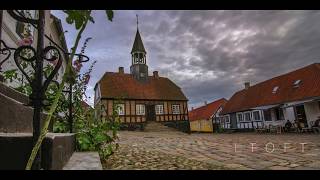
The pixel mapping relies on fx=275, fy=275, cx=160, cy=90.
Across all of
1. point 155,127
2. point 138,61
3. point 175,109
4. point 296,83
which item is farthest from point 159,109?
point 296,83

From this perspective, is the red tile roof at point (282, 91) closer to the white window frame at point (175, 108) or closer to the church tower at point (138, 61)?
the white window frame at point (175, 108)

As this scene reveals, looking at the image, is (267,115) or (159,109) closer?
(267,115)

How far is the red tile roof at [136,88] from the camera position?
26.1 meters

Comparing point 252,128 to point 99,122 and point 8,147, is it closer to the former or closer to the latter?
point 99,122

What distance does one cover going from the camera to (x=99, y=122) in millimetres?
4414

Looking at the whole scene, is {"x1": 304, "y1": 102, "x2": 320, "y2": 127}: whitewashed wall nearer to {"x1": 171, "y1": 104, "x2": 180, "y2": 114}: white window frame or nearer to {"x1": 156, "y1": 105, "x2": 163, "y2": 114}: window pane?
{"x1": 171, "y1": 104, "x2": 180, "y2": 114}: white window frame

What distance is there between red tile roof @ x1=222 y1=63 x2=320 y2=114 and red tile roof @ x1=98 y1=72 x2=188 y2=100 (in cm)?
676

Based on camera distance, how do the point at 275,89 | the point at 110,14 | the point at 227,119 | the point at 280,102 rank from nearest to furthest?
1. the point at 110,14
2. the point at 280,102
3. the point at 275,89
4. the point at 227,119

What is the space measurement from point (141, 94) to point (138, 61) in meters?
4.20

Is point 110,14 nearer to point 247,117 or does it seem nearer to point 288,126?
point 288,126

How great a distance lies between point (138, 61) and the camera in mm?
29375

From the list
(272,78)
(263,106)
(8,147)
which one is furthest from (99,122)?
(272,78)

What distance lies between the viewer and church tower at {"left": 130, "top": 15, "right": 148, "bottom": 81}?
1146 inches
